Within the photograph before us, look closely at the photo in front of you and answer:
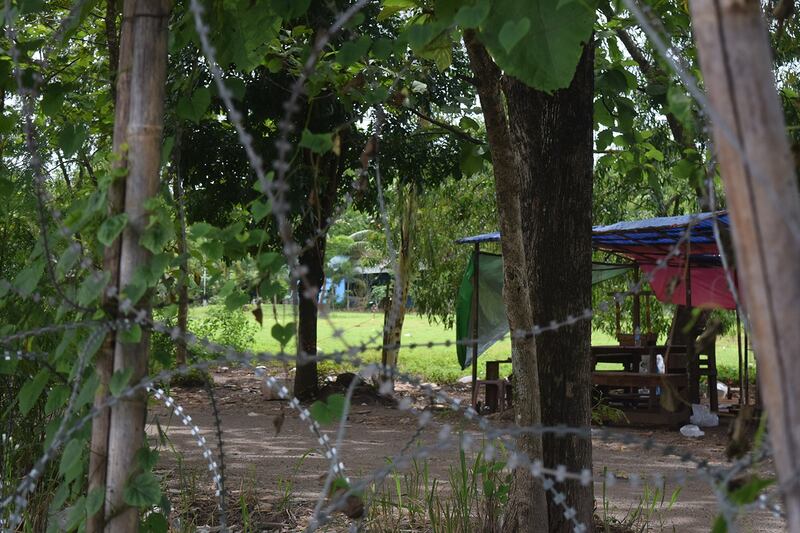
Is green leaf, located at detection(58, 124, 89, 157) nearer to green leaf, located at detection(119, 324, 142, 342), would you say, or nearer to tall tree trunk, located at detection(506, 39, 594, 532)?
green leaf, located at detection(119, 324, 142, 342)

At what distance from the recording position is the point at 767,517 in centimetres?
556

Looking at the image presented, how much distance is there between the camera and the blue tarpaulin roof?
28.9 ft

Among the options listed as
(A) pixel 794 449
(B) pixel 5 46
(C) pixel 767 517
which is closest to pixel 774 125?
(A) pixel 794 449

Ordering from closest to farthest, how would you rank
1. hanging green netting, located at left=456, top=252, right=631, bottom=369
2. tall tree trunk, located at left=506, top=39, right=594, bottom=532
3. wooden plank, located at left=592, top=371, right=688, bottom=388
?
tall tree trunk, located at left=506, top=39, right=594, bottom=532, wooden plank, located at left=592, top=371, right=688, bottom=388, hanging green netting, located at left=456, top=252, right=631, bottom=369

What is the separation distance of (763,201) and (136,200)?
4.91 feet

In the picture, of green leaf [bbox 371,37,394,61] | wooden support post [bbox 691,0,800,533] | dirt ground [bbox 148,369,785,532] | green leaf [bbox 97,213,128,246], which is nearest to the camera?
wooden support post [bbox 691,0,800,533]

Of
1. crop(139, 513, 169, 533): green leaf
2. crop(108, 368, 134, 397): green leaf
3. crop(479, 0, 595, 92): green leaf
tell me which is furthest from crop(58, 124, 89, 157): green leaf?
crop(479, 0, 595, 92): green leaf

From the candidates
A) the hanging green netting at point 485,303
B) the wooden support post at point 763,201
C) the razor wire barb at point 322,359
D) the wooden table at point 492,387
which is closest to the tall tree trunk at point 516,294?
the razor wire barb at point 322,359

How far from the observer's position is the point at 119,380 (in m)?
1.99

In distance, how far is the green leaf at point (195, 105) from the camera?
235cm

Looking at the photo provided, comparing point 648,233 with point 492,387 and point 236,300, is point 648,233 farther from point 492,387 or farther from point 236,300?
point 236,300

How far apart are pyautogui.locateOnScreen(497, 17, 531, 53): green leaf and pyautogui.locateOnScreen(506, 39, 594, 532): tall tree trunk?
194 cm

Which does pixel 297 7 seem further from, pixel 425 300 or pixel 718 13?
pixel 425 300

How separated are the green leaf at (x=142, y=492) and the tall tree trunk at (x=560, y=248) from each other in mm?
1960
